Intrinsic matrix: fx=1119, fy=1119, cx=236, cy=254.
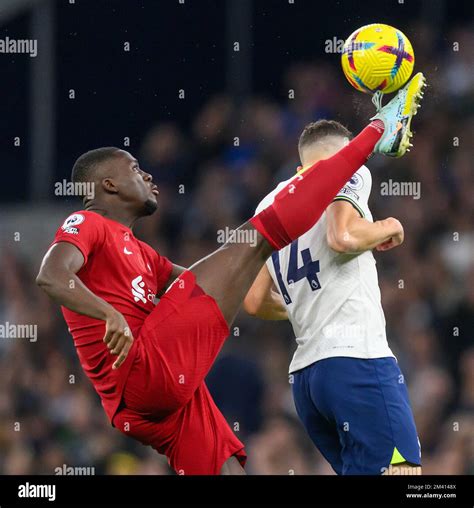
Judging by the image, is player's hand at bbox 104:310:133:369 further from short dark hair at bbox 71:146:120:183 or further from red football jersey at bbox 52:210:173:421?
short dark hair at bbox 71:146:120:183

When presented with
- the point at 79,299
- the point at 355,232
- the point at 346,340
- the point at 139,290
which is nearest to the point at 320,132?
the point at 355,232

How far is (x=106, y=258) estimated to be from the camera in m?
4.60

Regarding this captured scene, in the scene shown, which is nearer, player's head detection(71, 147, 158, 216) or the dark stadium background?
player's head detection(71, 147, 158, 216)

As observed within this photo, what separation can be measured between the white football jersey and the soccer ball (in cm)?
45

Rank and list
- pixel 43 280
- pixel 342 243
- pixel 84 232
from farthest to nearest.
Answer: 1. pixel 84 232
2. pixel 342 243
3. pixel 43 280

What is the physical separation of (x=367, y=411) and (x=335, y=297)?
1.55 ft

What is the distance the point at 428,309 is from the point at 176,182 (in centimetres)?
247

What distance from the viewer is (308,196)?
442 cm

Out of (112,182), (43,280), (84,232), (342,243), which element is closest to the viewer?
(43,280)

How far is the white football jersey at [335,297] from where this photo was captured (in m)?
4.45

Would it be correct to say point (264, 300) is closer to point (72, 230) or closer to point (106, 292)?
point (106, 292)

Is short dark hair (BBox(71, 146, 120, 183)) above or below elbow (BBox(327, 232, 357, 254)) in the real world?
above

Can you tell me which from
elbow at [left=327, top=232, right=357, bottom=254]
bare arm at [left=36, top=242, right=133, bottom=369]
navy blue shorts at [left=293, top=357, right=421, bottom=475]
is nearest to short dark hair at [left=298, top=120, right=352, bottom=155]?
elbow at [left=327, top=232, right=357, bottom=254]

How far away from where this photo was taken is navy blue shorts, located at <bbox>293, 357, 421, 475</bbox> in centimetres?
→ 435
